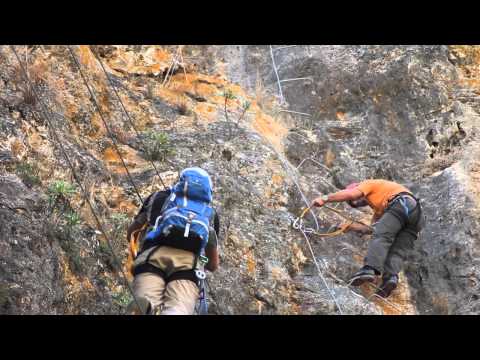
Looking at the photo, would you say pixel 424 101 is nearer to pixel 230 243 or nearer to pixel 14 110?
pixel 230 243

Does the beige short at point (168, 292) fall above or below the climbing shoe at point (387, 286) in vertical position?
above

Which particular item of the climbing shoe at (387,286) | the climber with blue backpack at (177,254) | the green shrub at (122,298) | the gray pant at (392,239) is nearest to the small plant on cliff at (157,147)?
the green shrub at (122,298)

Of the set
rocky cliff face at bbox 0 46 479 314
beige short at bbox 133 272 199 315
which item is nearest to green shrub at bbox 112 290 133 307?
rocky cliff face at bbox 0 46 479 314

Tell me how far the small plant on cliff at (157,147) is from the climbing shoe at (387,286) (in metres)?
3.11

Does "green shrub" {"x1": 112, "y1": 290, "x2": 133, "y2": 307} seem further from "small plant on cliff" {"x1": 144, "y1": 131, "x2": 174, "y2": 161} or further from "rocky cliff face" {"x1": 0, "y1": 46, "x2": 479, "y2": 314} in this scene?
"small plant on cliff" {"x1": 144, "y1": 131, "x2": 174, "y2": 161}

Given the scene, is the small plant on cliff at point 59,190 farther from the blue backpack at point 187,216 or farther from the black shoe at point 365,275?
the black shoe at point 365,275

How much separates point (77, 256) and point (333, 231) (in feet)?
12.9

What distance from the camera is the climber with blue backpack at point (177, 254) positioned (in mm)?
5777

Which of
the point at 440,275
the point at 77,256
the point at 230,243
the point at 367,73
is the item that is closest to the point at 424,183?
the point at 440,275

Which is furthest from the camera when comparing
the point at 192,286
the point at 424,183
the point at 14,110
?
the point at 424,183

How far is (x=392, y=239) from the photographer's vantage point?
8.62 metres

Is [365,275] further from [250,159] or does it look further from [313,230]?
[250,159]

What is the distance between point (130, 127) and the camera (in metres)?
10.0

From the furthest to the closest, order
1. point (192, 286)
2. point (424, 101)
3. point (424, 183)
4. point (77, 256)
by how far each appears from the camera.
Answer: point (424, 101), point (424, 183), point (77, 256), point (192, 286)
